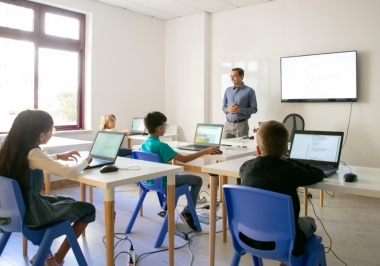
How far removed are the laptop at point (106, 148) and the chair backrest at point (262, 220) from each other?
3.34ft

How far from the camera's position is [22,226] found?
5.67 ft

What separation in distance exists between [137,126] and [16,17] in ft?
7.53

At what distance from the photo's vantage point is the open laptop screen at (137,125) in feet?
17.6

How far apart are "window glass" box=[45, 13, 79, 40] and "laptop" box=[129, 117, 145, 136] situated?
157 cm

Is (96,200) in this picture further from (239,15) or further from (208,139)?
(239,15)

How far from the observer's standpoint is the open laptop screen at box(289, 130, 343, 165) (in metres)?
2.05

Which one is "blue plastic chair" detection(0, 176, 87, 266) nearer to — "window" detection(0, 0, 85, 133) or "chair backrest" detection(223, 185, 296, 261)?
"chair backrest" detection(223, 185, 296, 261)

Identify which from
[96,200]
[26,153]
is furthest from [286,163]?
[96,200]

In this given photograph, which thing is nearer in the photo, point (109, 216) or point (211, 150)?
point (109, 216)

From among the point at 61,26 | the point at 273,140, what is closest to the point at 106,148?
the point at 273,140

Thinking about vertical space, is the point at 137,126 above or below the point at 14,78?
below

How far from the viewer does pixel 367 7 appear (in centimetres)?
419

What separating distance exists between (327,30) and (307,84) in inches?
30.1

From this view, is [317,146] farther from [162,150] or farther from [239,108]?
[239,108]
